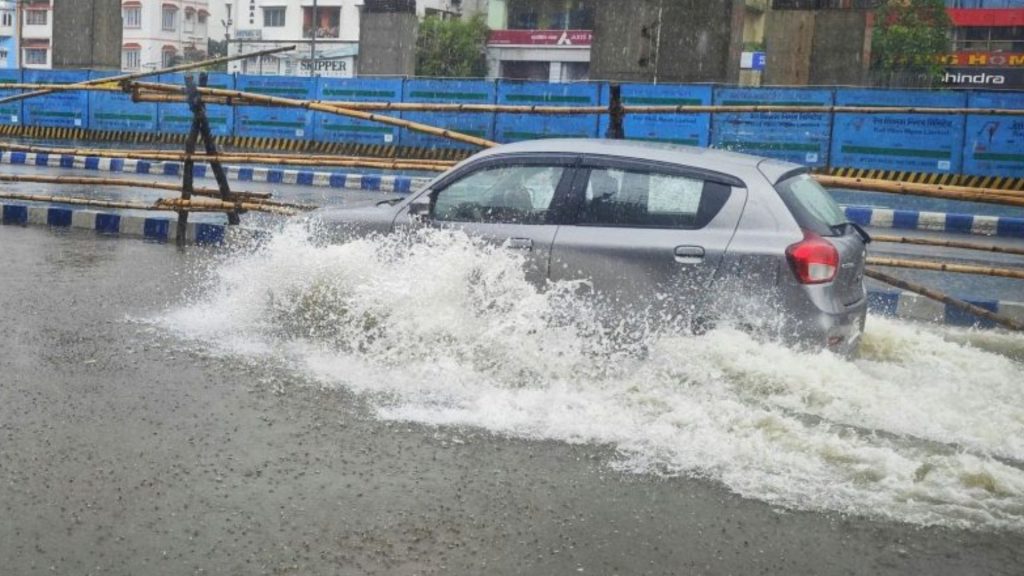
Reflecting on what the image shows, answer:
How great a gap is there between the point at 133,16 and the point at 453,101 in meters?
59.6

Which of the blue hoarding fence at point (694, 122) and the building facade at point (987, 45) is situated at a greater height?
the building facade at point (987, 45)

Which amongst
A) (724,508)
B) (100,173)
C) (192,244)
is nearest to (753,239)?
(724,508)

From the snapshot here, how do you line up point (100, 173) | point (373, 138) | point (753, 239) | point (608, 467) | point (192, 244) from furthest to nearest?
point (373, 138) → point (100, 173) → point (192, 244) → point (753, 239) → point (608, 467)

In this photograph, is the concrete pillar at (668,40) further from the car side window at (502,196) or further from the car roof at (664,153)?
the car side window at (502,196)

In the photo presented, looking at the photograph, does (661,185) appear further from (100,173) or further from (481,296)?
(100,173)

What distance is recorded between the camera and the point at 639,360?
652 centimetres

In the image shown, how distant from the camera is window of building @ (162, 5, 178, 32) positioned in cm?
7931

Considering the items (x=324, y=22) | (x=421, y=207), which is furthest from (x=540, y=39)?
(x=421, y=207)

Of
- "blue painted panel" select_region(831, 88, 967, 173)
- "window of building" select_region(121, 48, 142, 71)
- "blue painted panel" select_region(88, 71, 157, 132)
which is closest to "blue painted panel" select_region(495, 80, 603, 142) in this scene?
"blue painted panel" select_region(831, 88, 967, 173)

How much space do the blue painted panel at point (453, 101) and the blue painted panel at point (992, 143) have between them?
1003cm

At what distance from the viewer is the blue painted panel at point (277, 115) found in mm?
28062

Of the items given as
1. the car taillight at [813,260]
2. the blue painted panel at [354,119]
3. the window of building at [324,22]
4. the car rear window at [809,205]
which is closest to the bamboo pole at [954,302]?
the car rear window at [809,205]

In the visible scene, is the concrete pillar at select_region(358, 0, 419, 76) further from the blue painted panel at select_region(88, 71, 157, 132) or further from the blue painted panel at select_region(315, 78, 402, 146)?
the blue painted panel at select_region(315, 78, 402, 146)

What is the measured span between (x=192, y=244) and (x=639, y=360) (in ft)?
24.4
